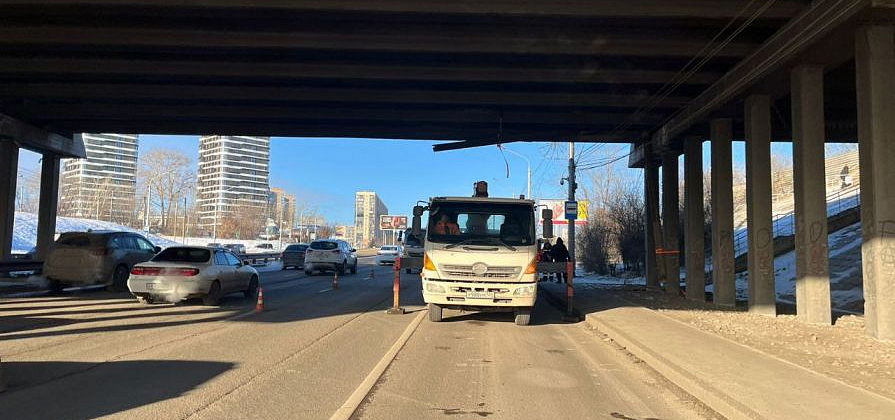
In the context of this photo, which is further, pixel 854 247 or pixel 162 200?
pixel 162 200

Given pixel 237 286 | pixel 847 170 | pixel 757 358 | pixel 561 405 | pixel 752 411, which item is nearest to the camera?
pixel 752 411

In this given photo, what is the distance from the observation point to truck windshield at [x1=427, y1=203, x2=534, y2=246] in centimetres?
1161

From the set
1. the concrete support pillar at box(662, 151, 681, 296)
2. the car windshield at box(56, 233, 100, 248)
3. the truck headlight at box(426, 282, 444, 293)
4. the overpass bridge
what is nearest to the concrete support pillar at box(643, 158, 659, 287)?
the overpass bridge

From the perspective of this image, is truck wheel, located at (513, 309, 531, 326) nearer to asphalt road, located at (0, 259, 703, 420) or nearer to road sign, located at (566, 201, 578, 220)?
asphalt road, located at (0, 259, 703, 420)

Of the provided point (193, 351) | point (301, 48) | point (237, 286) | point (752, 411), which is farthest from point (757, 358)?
point (237, 286)

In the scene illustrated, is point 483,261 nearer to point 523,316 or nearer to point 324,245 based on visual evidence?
point 523,316

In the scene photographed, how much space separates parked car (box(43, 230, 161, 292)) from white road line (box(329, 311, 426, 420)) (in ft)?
34.6

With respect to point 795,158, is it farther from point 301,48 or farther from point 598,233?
point 598,233

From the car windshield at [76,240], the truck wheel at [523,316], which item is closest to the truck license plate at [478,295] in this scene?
the truck wheel at [523,316]

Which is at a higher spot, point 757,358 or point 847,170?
point 847,170

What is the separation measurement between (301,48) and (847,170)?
5770 centimetres

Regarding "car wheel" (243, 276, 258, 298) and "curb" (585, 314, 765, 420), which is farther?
"car wheel" (243, 276, 258, 298)

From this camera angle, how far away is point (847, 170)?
54562 mm

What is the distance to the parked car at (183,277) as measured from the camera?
13.6 metres
